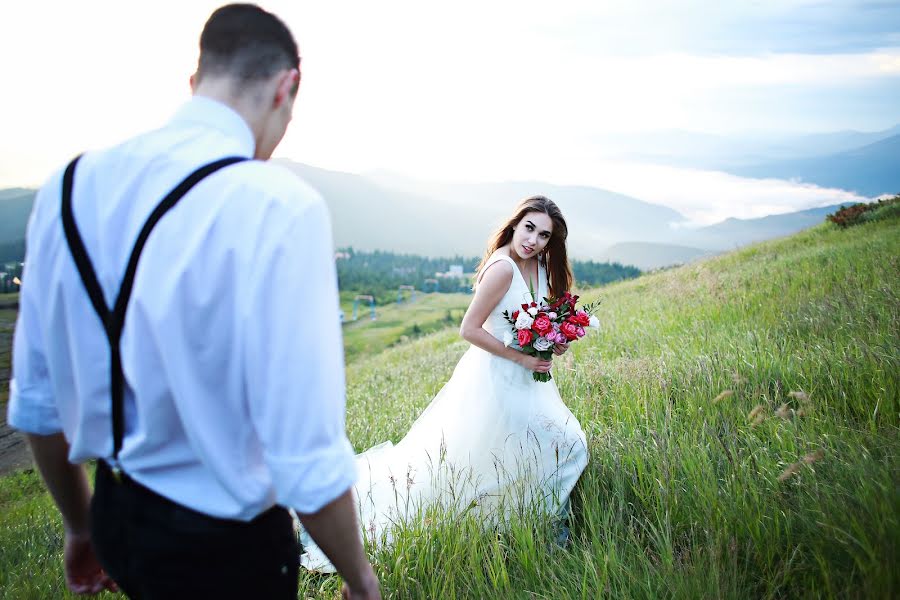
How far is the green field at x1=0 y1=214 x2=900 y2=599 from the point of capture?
2.59 meters

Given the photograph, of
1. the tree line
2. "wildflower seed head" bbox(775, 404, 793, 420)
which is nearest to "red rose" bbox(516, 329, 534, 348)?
"wildflower seed head" bbox(775, 404, 793, 420)

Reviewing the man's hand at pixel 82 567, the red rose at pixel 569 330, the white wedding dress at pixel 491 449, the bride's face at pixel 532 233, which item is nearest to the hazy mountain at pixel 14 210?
the white wedding dress at pixel 491 449

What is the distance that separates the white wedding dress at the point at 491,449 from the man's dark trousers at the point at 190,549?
2.14 meters

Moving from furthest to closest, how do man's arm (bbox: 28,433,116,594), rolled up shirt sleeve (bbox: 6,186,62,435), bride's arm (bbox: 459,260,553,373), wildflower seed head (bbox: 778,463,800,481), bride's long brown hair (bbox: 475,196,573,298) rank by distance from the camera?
bride's long brown hair (bbox: 475,196,573,298), bride's arm (bbox: 459,260,553,373), wildflower seed head (bbox: 778,463,800,481), man's arm (bbox: 28,433,116,594), rolled up shirt sleeve (bbox: 6,186,62,435)

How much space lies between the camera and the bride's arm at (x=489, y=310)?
429cm

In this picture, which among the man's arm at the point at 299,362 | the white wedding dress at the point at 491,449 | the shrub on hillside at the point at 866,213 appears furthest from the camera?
the shrub on hillside at the point at 866,213

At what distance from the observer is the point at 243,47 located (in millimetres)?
1530

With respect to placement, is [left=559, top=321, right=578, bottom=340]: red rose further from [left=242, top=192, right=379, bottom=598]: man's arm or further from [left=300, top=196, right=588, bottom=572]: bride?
[left=242, top=192, right=379, bottom=598]: man's arm

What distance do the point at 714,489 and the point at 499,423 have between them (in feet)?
5.35

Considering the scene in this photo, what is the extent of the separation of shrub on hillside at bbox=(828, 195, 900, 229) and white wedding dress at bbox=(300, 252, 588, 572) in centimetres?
1662

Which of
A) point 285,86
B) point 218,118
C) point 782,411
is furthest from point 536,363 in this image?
point 218,118

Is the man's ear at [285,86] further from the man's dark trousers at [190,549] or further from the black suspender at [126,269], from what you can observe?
the man's dark trousers at [190,549]

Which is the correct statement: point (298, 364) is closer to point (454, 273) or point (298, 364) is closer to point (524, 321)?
point (524, 321)

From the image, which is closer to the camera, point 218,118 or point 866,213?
point 218,118
